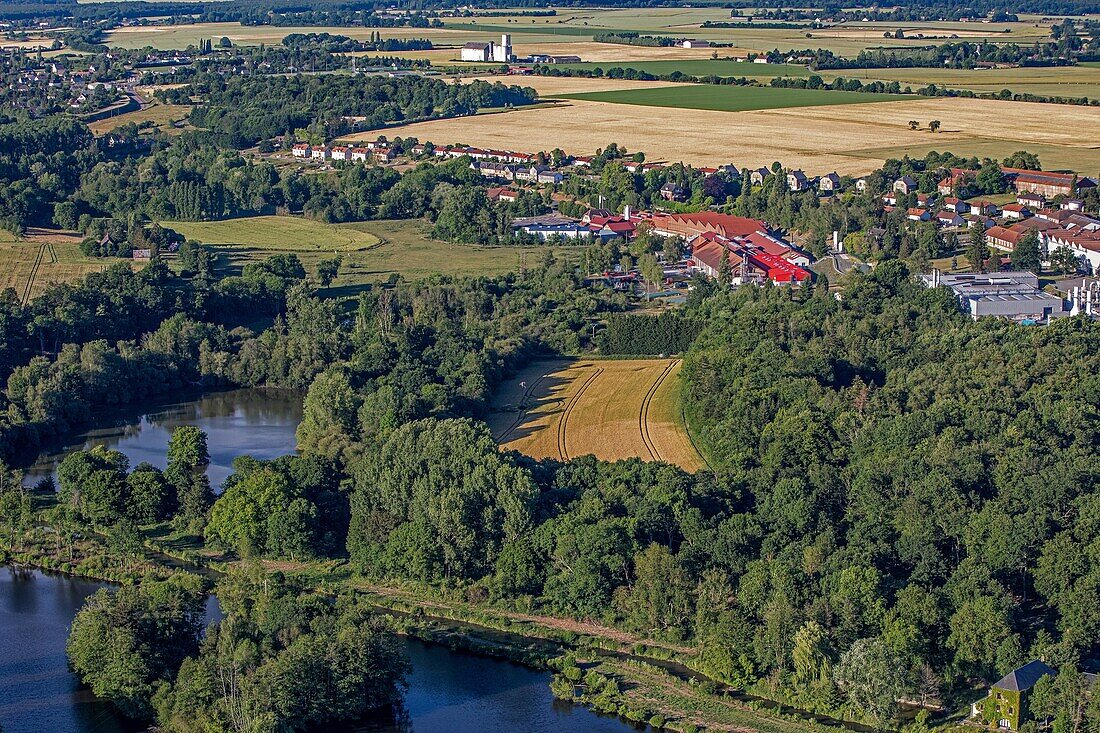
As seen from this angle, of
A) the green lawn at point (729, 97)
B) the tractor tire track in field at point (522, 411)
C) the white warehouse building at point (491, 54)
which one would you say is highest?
the white warehouse building at point (491, 54)

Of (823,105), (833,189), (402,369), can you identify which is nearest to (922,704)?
(402,369)

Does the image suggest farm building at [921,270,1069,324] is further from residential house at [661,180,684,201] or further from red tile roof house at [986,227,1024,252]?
residential house at [661,180,684,201]

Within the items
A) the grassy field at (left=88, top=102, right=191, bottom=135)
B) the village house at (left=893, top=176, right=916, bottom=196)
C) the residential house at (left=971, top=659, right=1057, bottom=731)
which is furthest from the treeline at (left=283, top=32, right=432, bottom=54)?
the residential house at (left=971, top=659, right=1057, bottom=731)

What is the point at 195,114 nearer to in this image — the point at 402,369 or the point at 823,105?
the point at 823,105

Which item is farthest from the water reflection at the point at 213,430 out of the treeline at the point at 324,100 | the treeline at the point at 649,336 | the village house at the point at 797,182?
the treeline at the point at 324,100

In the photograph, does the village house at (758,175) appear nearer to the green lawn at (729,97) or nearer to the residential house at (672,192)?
the residential house at (672,192)

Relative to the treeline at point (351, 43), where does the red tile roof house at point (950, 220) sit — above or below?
below
